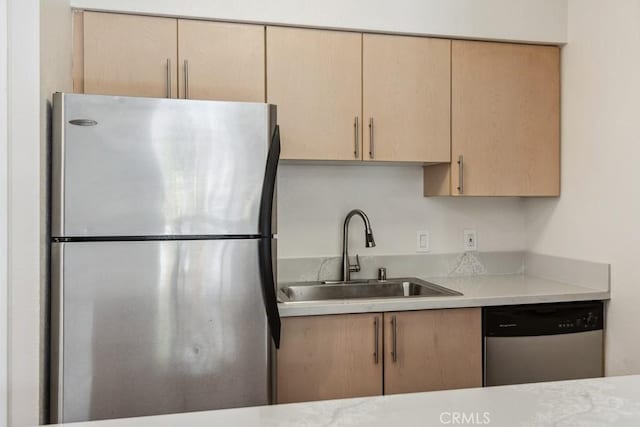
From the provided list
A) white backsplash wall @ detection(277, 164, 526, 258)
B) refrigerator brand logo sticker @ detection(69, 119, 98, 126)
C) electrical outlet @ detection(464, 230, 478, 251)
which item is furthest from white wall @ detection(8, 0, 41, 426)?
electrical outlet @ detection(464, 230, 478, 251)

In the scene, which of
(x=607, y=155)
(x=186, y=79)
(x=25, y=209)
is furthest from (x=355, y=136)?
(x=25, y=209)

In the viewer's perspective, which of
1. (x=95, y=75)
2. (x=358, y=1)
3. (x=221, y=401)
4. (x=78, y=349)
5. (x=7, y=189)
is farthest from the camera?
(x=358, y=1)

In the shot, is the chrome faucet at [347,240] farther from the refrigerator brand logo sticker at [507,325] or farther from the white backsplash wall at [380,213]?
the refrigerator brand logo sticker at [507,325]

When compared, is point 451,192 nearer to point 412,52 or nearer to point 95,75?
point 412,52

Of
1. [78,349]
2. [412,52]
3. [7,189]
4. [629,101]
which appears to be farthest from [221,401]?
[629,101]

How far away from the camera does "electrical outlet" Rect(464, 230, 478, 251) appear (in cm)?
276

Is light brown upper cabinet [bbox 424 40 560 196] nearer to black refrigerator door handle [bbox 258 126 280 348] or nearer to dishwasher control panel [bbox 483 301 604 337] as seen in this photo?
dishwasher control panel [bbox 483 301 604 337]

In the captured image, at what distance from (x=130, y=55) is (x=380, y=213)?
4.45ft

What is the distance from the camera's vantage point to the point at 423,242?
2705 mm

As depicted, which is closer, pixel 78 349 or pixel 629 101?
pixel 78 349

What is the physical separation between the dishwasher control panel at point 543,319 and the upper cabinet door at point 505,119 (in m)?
0.57

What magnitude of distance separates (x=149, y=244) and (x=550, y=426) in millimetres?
1292

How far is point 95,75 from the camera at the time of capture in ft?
6.72

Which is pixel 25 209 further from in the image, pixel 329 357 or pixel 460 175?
pixel 460 175
